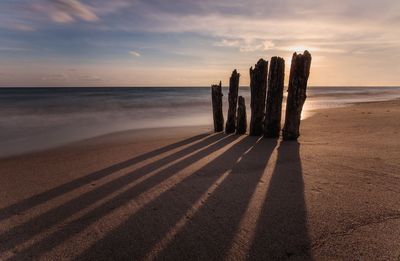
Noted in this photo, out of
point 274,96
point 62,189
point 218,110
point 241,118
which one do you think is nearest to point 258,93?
point 274,96

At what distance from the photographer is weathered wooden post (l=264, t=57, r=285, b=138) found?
7.73m

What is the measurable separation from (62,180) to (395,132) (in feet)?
27.6

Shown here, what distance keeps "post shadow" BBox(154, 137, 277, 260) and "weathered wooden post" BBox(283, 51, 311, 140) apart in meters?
2.92

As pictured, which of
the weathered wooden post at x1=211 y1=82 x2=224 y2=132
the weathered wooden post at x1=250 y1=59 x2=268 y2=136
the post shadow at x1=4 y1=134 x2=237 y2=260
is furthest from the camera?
the weathered wooden post at x1=211 y1=82 x2=224 y2=132

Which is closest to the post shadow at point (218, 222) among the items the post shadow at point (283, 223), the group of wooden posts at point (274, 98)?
the post shadow at point (283, 223)

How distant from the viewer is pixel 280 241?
9.07 ft

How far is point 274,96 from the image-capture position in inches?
309

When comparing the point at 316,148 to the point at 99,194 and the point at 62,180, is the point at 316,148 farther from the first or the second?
the point at 62,180

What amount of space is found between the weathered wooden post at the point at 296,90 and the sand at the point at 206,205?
1443 millimetres

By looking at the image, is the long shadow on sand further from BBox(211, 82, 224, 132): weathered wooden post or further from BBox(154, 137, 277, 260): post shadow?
BBox(211, 82, 224, 132): weathered wooden post

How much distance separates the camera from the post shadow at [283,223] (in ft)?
8.53

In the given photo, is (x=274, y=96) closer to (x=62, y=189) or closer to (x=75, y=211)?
(x=62, y=189)

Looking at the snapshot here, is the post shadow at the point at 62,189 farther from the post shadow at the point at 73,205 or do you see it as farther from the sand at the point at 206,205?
the post shadow at the point at 73,205

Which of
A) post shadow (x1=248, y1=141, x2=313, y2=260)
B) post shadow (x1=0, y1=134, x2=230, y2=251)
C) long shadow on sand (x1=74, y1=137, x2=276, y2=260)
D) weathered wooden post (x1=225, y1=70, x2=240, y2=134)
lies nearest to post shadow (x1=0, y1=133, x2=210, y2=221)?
post shadow (x1=0, y1=134, x2=230, y2=251)
